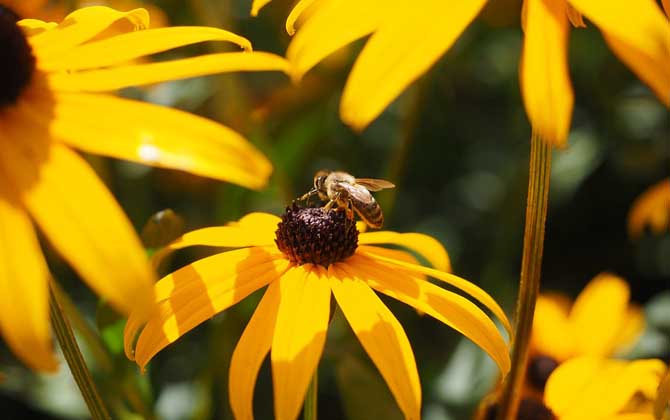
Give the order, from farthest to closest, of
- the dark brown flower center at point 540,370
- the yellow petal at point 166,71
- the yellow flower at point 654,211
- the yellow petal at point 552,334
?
the yellow flower at point 654,211
the yellow petal at point 552,334
the dark brown flower center at point 540,370
the yellow petal at point 166,71

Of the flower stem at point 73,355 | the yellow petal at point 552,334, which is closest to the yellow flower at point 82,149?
the flower stem at point 73,355

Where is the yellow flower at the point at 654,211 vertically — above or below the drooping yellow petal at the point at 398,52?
below

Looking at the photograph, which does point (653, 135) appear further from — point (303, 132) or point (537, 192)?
point (537, 192)

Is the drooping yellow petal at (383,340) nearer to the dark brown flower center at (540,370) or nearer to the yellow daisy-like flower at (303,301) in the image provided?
the yellow daisy-like flower at (303,301)

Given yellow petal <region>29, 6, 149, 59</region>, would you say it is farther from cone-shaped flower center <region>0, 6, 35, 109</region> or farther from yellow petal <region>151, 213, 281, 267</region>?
yellow petal <region>151, 213, 281, 267</region>

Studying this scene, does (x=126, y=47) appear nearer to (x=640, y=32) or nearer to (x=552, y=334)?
(x=640, y=32)

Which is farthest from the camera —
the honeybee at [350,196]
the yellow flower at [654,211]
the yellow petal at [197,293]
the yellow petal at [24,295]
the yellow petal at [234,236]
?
the yellow flower at [654,211]

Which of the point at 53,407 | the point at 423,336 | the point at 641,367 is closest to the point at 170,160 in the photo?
the point at 641,367
